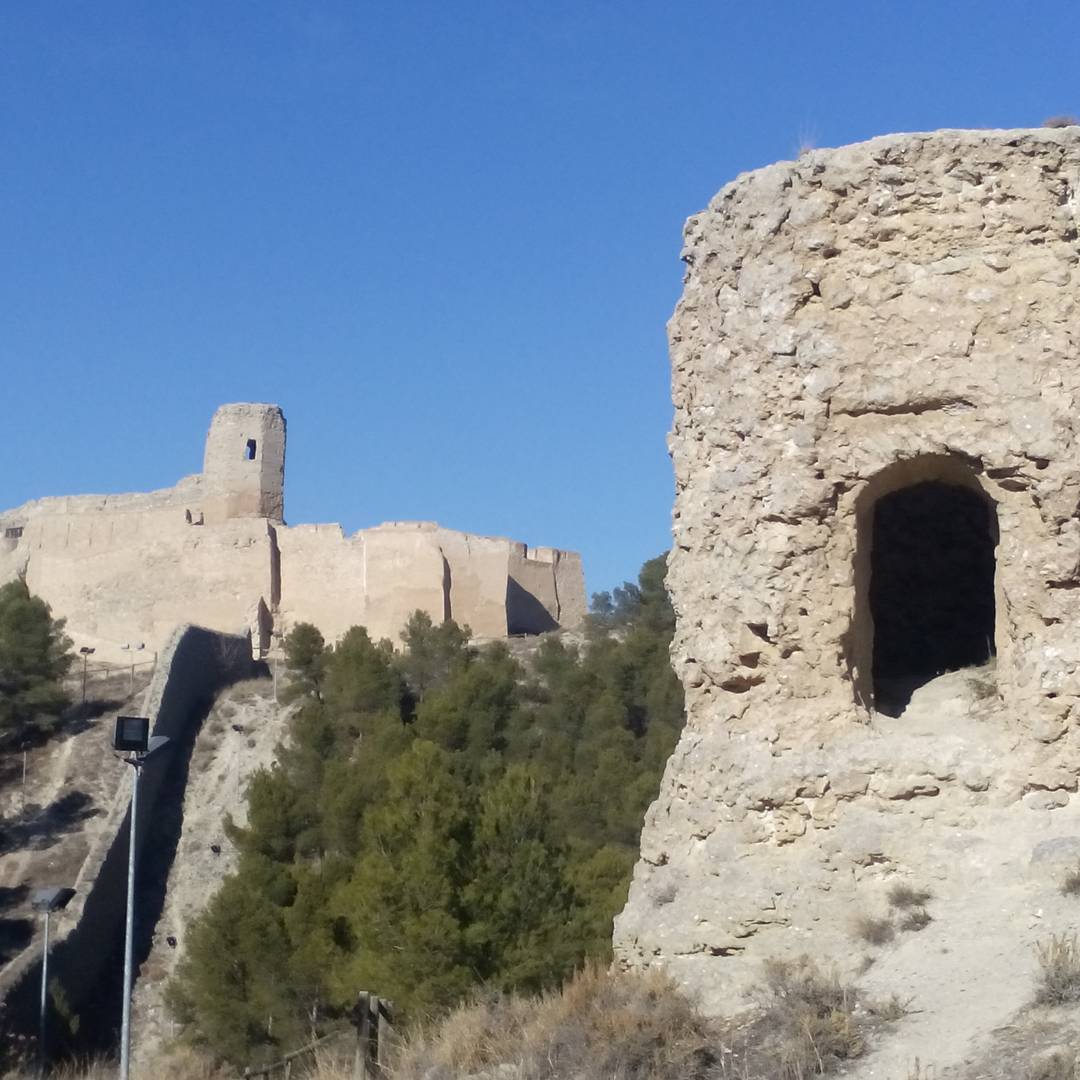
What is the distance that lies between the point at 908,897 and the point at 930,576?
3495 millimetres

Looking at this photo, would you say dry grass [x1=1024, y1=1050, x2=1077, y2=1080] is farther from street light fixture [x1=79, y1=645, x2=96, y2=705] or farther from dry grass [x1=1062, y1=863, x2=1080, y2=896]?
street light fixture [x1=79, y1=645, x2=96, y2=705]

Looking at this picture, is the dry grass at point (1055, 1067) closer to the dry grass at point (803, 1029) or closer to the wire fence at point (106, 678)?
the dry grass at point (803, 1029)

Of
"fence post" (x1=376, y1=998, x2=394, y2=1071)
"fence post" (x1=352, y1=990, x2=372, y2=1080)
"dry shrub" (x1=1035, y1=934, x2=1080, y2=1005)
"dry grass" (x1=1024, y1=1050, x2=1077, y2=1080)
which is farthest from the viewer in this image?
"fence post" (x1=376, y1=998, x2=394, y2=1071)

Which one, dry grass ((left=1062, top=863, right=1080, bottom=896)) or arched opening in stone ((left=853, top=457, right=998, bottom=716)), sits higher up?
arched opening in stone ((left=853, top=457, right=998, bottom=716))

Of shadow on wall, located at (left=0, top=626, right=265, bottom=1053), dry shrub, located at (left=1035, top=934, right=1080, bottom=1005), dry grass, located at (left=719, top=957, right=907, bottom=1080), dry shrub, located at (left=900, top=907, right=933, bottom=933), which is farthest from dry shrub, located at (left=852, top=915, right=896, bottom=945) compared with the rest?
shadow on wall, located at (left=0, top=626, right=265, bottom=1053)

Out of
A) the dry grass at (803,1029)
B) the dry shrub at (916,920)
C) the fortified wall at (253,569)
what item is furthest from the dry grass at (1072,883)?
the fortified wall at (253,569)

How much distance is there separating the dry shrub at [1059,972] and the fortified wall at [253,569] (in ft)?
106

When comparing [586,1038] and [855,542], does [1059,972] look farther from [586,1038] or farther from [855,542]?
[855,542]

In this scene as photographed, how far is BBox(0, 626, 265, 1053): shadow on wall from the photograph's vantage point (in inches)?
878

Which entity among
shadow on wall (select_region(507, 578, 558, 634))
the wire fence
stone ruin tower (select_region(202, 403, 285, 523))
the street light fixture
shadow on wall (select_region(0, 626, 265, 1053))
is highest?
stone ruin tower (select_region(202, 403, 285, 523))

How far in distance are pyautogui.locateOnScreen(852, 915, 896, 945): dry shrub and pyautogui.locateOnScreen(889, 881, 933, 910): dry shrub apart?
101 millimetres

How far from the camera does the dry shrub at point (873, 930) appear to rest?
6.94 metres

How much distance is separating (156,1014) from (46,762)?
894 centimetres

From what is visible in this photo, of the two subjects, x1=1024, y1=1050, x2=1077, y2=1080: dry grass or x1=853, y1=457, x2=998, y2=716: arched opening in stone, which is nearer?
x1=1024, y1=1050, x2=1077, y2=1080: dry grass
